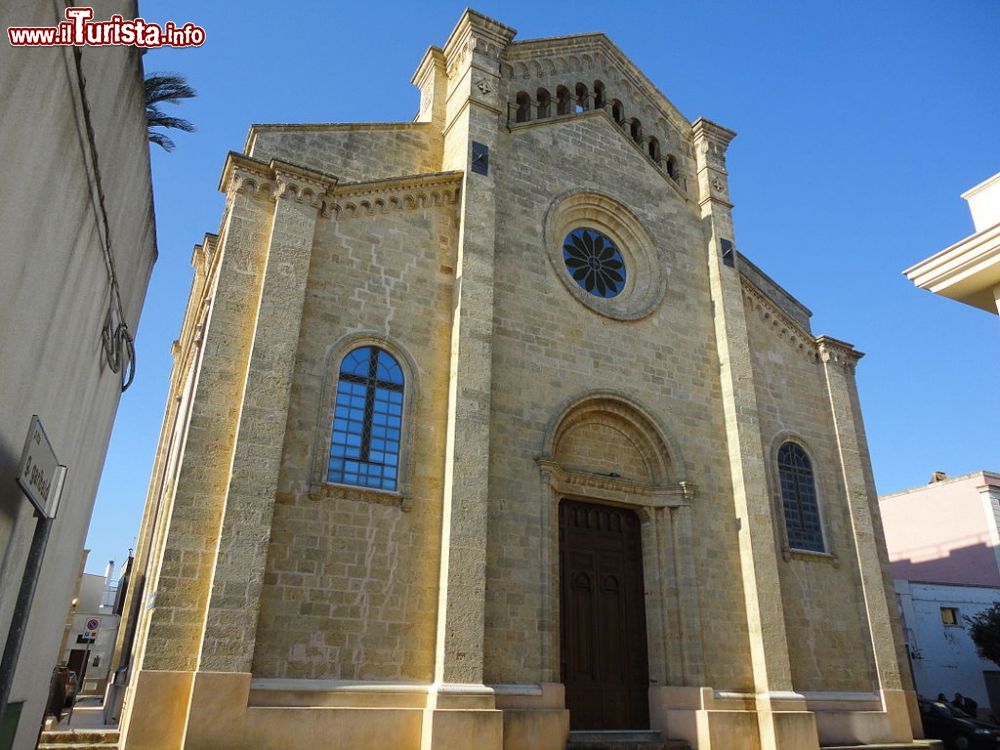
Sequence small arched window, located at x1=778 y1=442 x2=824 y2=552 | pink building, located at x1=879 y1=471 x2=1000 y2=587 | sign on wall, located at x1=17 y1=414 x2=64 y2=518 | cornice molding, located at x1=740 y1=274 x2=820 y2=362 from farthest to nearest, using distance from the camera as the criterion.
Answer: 1. pink building, located at x1=879 y1=471 x2=1000 y2=587
2. cornice molding, located at x1=740 y1=274 x2=820 y2=362
3. small arched window, located at x1=778 y1=442 x2=824 y2=552
4. sign on wall, located at x1=17 y1=414 x2=64 y2=518

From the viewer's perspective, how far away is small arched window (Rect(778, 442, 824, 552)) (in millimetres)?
16141

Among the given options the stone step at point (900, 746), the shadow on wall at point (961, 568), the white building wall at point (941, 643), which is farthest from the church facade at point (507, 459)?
the shadow on wall at point (961, 568)

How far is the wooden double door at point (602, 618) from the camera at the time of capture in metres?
13.1

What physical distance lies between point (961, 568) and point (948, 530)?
163cm

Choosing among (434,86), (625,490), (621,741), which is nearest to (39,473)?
(621,741)

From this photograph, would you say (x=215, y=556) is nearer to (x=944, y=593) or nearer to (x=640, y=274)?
(x=640, y=274)

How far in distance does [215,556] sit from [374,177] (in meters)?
7.82

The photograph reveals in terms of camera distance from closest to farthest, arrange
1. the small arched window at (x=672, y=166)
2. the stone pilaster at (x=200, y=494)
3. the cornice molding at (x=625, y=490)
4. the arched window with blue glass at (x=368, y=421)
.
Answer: the stone pilaster at (x=200, y=494) → the arched window with blue glass at (x=368, y=421) → the cornice molding at (x=625, y=490) → the small arched window at (x=672, y=166)

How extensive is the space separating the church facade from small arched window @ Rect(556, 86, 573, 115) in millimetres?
65

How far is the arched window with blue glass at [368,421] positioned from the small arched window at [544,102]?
300 inches

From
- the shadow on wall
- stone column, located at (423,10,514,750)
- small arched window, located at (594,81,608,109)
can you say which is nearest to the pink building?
the shadow on wall

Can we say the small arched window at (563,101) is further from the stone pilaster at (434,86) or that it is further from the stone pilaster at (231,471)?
the stone pilaster at (231,471)

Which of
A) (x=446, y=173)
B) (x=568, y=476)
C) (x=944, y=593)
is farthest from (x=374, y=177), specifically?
(x=944, y=593)

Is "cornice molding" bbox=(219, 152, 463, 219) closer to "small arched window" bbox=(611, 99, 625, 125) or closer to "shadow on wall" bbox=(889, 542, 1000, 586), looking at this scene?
"small arched window" bbox=(611, 99, 625, 125)
